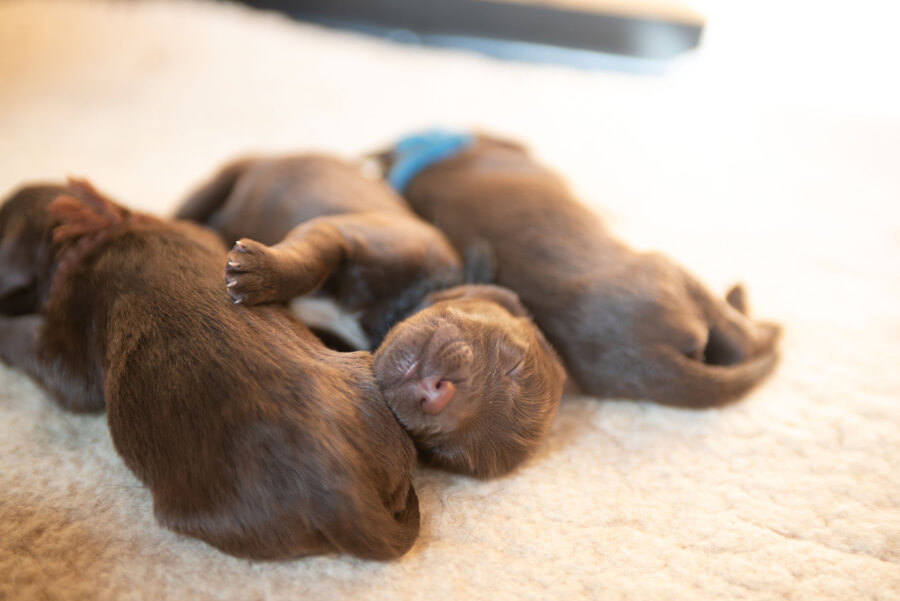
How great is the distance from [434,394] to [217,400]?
1.47 feet

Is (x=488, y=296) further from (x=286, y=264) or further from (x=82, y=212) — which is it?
(x=82, y=212)

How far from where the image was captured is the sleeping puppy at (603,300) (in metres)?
1.94

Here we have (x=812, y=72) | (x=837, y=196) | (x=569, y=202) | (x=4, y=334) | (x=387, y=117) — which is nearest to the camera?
(x=4, y=334)

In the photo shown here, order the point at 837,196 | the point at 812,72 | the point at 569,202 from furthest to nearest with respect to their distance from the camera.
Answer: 1. the point at 812,72
2. the point at 837,196
3. the point at 569,202

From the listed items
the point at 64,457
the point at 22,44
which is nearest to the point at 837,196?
the point at 64,457

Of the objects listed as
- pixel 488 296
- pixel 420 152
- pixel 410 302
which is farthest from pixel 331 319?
pixel 420 152

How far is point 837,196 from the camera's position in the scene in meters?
3.18

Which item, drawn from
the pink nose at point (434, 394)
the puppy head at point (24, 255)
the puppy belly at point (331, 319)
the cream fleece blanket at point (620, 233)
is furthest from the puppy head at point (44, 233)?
the pink nose at point (434, 394)

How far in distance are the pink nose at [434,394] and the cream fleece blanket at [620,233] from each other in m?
0.30

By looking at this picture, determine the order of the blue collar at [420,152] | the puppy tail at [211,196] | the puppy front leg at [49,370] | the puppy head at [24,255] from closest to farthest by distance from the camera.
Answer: the puppy front leg at [49,370], the puppy head at [24,255], the puppy tail at [211,196], the blue collar at [420,152]

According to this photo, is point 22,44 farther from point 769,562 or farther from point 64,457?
point 769,562

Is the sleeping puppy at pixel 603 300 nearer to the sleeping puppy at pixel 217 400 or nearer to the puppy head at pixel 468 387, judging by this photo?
the puppy head at pixel 468 387

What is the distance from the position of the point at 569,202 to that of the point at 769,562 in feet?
4.10

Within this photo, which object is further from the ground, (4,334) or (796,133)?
(796,133)
